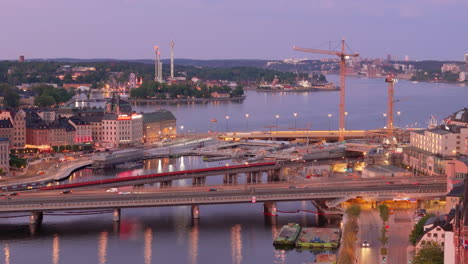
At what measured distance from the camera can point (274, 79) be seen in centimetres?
8269

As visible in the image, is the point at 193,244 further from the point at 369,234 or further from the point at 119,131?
the point at 119,131

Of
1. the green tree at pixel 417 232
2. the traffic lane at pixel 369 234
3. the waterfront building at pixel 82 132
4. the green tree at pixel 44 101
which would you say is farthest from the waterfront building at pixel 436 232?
the green tree at pixel 44 101

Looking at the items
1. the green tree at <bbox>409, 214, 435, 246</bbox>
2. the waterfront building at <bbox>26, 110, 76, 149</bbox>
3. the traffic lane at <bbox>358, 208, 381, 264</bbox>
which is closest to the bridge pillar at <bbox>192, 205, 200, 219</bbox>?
the traffic lane at <bbox>358, 208, 381, 264</bbox>

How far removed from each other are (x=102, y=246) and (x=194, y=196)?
8.19 feet

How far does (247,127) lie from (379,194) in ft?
68.5

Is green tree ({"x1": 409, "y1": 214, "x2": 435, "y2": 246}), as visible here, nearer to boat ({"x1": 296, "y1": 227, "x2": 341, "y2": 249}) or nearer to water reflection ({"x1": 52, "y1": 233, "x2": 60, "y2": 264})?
boat ({"x1": 296, "y1": 227, "x2": 341, "y2": 249})

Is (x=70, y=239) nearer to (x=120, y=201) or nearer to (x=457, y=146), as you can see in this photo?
(x=120, y=201)

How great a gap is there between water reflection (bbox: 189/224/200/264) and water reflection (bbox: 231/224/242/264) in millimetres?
549

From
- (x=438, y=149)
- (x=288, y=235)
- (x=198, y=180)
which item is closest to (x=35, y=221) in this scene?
(x=288, y=235)

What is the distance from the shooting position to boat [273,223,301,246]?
14617 millimetres

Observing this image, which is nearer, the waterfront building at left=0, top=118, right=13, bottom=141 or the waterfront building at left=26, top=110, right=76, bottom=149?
the waterfront building at left=0, top=118, right=13, bottom=141

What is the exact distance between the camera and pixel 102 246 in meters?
14.8

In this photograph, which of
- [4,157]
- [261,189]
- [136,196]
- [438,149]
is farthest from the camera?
[4,157]

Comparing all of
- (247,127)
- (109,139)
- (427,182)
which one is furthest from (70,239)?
(247,127)
